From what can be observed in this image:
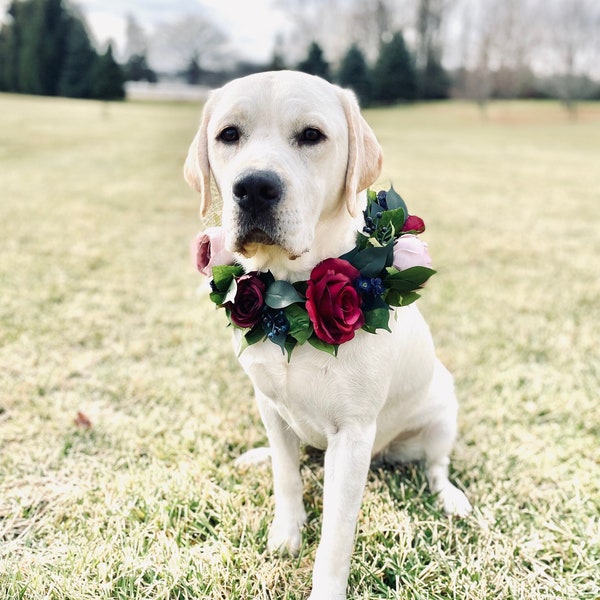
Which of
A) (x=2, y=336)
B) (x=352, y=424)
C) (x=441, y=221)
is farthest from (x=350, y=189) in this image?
(x=441, y=221)

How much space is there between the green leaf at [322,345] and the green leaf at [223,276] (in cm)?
37

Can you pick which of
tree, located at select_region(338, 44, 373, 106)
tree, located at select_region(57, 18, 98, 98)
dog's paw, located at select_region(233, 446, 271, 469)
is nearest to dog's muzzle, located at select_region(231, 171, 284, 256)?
dog's paw, located at select_region(233, 446, 271, 469)

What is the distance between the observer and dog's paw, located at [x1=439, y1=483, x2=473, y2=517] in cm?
234

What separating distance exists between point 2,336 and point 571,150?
19.2 metres

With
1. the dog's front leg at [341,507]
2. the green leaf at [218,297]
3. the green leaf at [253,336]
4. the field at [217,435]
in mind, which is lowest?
the field at [217,435]

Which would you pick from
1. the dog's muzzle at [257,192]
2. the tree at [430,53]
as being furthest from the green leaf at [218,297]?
the tree at [430,53]

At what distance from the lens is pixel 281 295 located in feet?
6.33

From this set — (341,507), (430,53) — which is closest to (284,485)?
(341,507)

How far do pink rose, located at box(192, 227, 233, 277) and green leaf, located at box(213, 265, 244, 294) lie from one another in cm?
5

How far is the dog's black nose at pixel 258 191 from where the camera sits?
1.71 meters

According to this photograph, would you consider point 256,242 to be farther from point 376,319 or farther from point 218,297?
point 376,319

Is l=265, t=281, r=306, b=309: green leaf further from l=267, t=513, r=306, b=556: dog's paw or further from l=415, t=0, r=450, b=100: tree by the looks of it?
l=415, t=0, r=450, b=100: tree

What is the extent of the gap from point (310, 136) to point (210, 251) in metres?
0.55

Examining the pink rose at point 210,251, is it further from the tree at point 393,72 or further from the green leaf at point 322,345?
the tree at point 393,72
